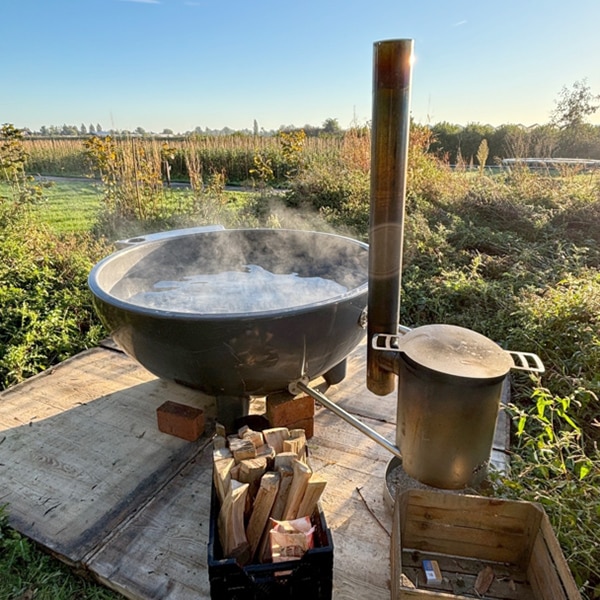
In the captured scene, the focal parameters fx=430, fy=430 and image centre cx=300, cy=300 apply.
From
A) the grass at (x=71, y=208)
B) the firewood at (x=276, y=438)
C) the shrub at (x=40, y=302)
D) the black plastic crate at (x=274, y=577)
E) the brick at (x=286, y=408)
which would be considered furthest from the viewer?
the grass at (x=71, y=208)

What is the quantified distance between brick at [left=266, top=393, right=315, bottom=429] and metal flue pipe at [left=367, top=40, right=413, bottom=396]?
377 millimetres

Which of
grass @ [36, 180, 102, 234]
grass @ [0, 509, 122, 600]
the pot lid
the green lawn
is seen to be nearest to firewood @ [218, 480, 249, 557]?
grass @ [0, 509, 122, 600]

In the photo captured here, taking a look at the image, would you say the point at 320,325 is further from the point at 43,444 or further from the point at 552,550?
the point at 43,444

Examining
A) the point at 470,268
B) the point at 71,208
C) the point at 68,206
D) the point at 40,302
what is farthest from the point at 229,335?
the point at 68,206

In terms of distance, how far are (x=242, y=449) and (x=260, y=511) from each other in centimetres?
19

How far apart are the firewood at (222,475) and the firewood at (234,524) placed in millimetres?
37

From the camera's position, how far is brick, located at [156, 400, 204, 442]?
186cm

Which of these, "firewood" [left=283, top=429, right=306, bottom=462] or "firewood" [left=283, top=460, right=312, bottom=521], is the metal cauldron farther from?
"firewood" [left=283, top=460, right=312, bottom=521]

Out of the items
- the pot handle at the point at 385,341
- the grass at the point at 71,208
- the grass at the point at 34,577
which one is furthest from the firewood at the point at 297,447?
the grass at the point at 71,208

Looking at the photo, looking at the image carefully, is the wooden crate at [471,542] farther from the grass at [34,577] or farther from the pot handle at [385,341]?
the grass at [34,577]

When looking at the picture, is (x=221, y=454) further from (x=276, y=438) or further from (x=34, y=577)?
(x=34, y=577)

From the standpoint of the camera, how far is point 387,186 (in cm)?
136

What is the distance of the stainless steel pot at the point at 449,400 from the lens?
119 centimetres

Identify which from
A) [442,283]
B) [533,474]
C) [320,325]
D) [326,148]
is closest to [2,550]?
[320,325]
